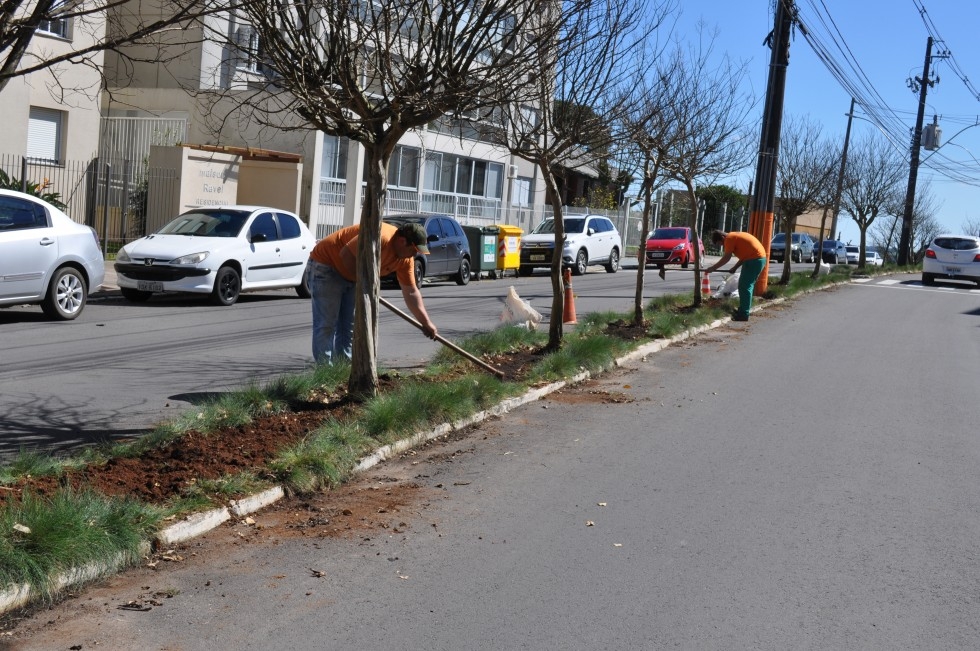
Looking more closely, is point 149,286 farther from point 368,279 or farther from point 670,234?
point 670,234

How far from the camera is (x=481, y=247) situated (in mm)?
25469

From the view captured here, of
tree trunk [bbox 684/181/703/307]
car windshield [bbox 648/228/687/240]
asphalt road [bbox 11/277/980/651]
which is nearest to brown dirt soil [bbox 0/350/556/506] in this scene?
asphalt road [bbox 11/277/980/651]

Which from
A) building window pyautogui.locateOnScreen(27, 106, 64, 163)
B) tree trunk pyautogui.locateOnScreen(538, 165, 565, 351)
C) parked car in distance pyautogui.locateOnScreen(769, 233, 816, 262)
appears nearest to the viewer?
tree trunk pyautogui.locateOnScreen(538, 165, 565, 351)

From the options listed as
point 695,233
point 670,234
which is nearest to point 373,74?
point 695,233

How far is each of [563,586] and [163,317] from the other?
10.4m

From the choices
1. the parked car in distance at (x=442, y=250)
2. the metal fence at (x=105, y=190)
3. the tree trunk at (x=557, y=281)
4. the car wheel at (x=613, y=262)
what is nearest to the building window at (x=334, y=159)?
the metal fence at (x=105, y=190)

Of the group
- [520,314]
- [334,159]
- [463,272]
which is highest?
[334,159]

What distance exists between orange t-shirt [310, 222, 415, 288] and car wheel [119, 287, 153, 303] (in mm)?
7684

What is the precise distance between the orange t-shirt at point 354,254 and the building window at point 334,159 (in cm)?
2252

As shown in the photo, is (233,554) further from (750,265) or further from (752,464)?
(750,265)

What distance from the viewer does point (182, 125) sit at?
26.9 meters

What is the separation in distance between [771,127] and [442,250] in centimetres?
713

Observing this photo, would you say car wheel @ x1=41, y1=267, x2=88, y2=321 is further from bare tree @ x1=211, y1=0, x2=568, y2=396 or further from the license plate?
bare tree @ x1=211, y1=0, x2=568, y2=396

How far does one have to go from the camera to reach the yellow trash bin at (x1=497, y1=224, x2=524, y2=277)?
26312mm
